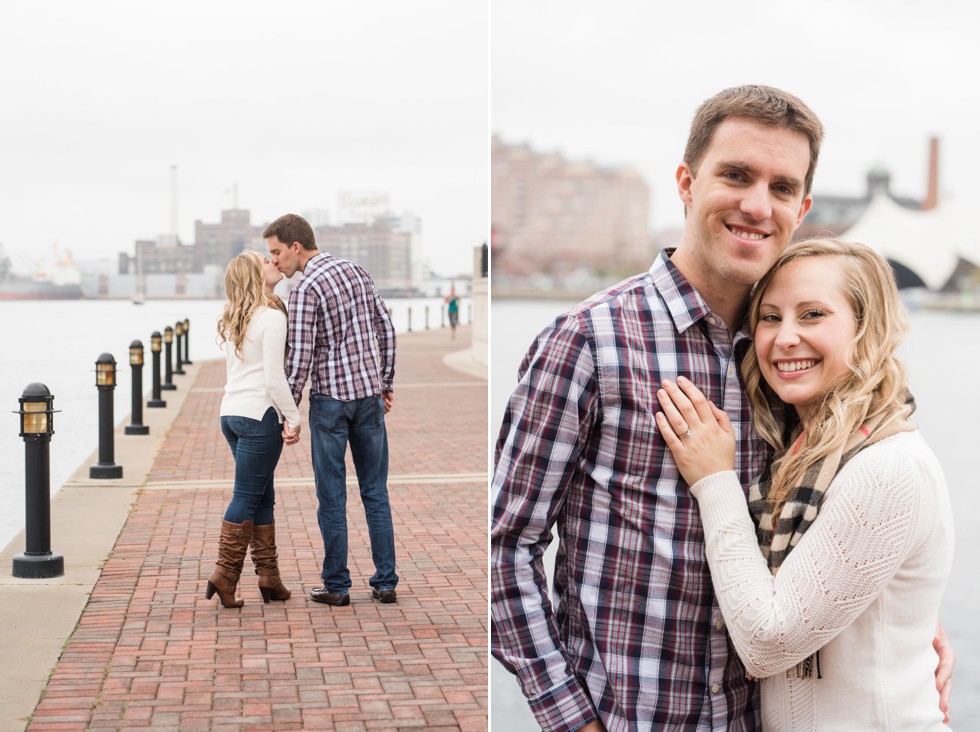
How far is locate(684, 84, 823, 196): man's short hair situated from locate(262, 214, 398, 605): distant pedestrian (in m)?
2.94

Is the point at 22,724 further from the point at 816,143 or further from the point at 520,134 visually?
the point at 520,134

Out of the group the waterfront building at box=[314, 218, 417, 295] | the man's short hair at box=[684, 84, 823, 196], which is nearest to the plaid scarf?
the man's short hair at box=[684, 84, 823, 196]

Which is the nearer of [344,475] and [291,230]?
[291,230]

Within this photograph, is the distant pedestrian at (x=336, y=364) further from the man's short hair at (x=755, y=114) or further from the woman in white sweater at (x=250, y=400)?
the man's short hair at (x=755, y=114)

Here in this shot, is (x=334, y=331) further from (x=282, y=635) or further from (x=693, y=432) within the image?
(x=693, y=432)

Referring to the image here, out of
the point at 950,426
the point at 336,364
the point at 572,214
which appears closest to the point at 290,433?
the point at 336,364

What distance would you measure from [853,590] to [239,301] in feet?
11.0

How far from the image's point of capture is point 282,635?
14.7 feet

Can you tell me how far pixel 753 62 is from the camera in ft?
323

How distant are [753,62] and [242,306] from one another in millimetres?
99942

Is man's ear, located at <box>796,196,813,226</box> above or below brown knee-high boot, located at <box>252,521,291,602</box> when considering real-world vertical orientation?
above

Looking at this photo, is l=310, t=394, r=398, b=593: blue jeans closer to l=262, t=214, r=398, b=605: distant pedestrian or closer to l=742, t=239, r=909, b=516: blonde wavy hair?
l=262, t=214, r=398, b=605: distant pedestrian

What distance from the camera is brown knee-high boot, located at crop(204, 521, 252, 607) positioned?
4730 millimetres

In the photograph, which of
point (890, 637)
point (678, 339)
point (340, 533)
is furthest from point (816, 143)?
point (340, 533)
